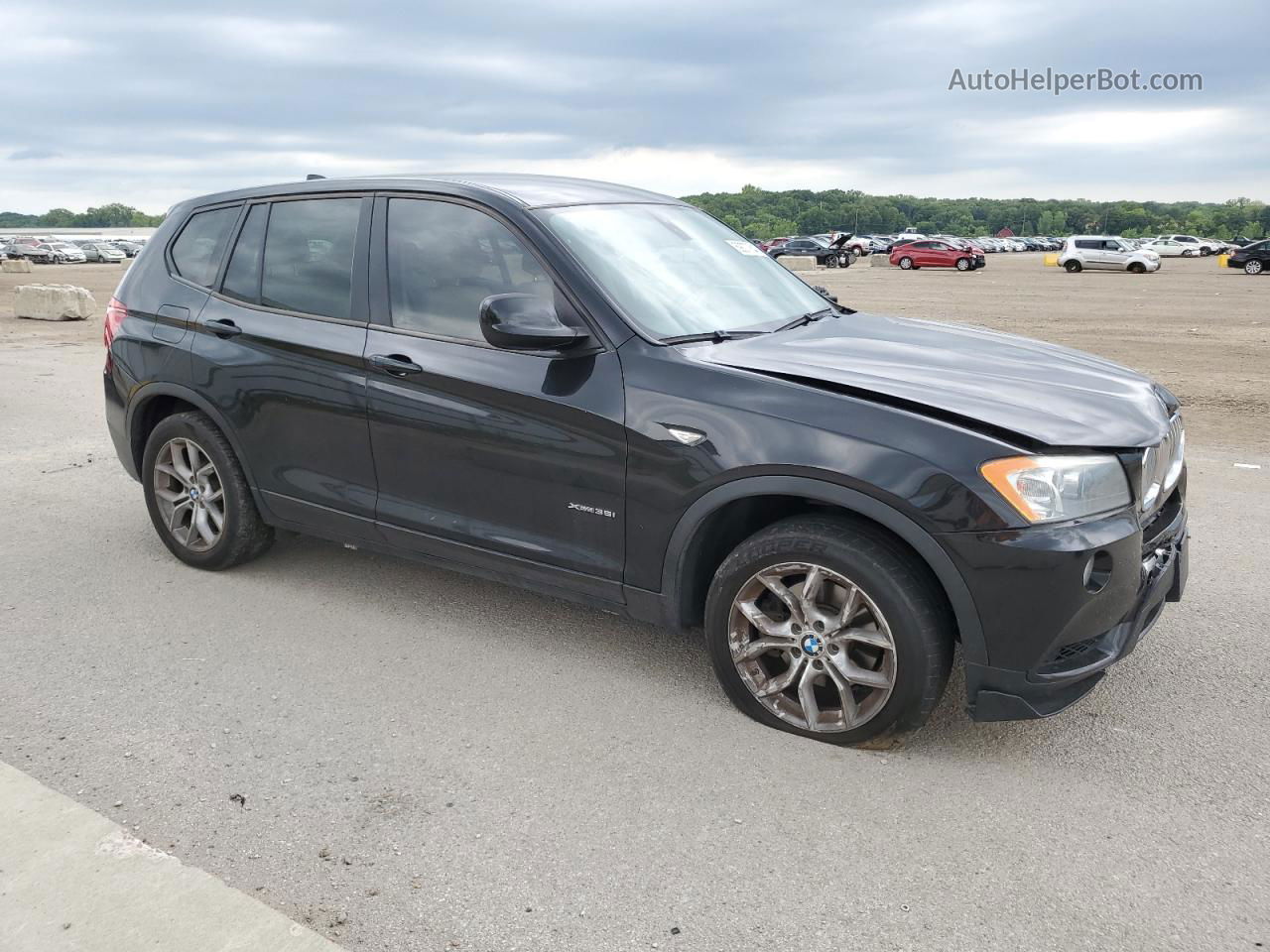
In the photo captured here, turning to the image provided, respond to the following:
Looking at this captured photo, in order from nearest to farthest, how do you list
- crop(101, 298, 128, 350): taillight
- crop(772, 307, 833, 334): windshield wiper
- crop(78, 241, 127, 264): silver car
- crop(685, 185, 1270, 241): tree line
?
crop(772, 307, 833, 334): windshield wiper, crop(101, 298, 128, 350): taillight, crop(78, 241, 127, 264): silver car, crop(685, 185, 1270, 241): tree line

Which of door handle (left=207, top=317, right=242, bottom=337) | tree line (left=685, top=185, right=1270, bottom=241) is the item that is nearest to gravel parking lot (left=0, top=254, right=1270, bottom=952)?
door handle (left=207, top=317, right=242, bottom=337)

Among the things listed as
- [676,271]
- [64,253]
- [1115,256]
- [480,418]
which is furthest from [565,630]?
[64,253]

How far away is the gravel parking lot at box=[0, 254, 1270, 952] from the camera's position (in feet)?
8.83

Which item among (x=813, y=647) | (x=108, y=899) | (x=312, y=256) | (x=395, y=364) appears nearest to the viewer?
(x=108, y=899)

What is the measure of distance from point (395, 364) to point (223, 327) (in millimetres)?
1110

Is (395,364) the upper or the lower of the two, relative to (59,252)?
lower

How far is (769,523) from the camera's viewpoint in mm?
3725

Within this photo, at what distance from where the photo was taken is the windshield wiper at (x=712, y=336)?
149 inches

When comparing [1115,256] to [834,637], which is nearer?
[834,637]

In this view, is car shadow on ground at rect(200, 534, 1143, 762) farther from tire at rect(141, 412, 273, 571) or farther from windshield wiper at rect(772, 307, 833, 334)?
windshield wiper at rect(772, 307, 833, 334)

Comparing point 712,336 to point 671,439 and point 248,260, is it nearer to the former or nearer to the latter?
point 671,439

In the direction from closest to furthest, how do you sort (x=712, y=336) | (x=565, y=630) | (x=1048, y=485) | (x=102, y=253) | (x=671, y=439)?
(x=1048, y=485)
(x=671, y=439)
(x=712, y=336)
(x=565, y=630)
(x=102, y=253)

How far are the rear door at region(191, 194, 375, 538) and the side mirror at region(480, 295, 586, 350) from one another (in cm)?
88

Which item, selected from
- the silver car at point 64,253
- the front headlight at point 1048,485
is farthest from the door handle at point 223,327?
the silver car at point 64,253
